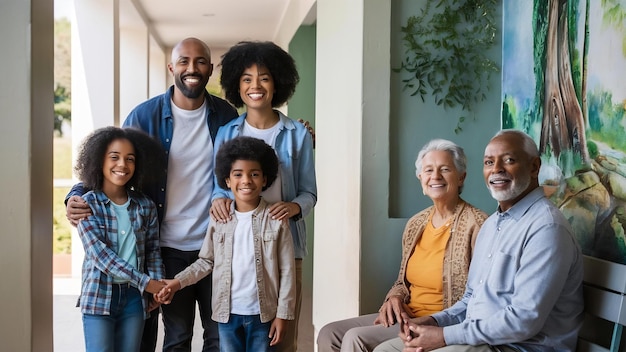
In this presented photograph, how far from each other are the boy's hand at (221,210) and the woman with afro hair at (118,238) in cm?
26

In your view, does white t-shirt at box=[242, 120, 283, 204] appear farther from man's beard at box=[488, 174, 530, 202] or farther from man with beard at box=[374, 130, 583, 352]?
man's beard at box=[488, 174, 530, 202]

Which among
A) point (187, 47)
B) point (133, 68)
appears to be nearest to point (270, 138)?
point (187, 47)

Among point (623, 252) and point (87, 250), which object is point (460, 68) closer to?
point (623, 252)

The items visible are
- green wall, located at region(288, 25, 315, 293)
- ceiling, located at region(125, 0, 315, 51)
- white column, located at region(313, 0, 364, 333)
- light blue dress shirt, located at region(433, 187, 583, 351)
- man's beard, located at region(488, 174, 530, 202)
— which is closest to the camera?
light blue dress shirt, located at region(433, 187, 583, 351)

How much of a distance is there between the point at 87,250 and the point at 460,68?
204 cm

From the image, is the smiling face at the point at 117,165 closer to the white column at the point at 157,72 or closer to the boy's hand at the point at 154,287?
the boy's hand at the point at 154,287

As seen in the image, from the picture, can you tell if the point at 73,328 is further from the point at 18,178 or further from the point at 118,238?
the point at 118,238

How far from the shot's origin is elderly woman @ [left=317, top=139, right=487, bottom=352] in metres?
2.90

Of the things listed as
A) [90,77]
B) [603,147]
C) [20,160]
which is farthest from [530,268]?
[90,77]

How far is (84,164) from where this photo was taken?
2.94 meters

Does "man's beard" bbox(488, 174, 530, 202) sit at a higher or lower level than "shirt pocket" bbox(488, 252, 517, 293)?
higher

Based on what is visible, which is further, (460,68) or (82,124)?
A: (82,124)

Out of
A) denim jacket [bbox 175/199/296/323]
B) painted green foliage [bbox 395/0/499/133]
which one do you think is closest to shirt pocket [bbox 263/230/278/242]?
denim jacket [bbox 175/199/296/323]

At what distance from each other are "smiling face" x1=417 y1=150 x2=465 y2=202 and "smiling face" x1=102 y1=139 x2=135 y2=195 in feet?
3.99
